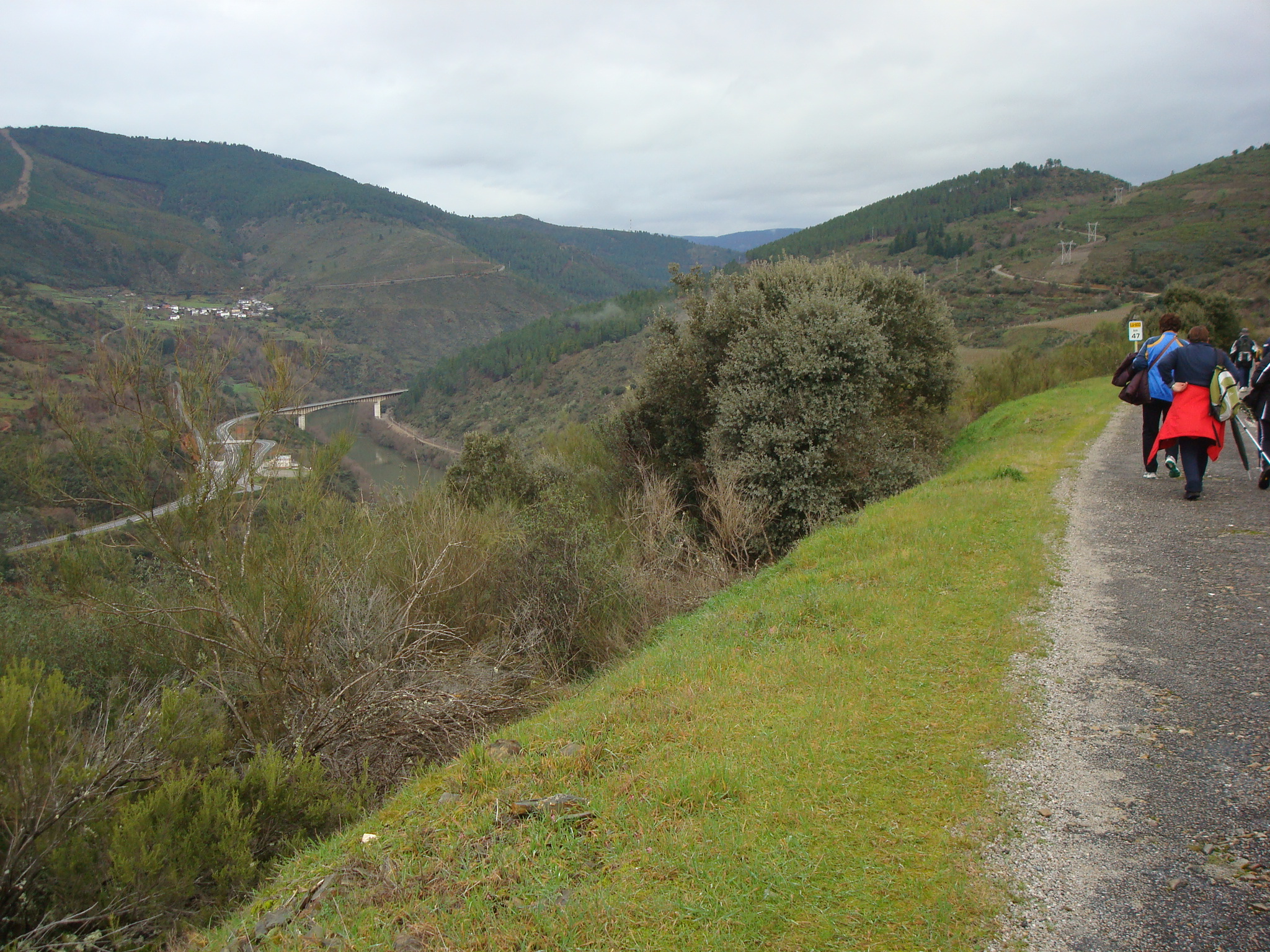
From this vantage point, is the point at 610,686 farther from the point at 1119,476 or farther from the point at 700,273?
the point at 700,273

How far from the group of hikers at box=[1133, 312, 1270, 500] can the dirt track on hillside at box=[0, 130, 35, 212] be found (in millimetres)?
147395

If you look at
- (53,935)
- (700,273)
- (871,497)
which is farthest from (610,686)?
(700,273)

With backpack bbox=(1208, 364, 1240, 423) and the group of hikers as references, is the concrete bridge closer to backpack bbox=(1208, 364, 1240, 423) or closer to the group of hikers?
the group of hikers

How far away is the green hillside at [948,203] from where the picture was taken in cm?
A: 8975

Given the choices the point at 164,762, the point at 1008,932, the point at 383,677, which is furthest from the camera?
the point at 383,677

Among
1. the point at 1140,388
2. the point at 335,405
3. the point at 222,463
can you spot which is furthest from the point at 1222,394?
the point at 335,405

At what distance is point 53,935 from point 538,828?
331cm

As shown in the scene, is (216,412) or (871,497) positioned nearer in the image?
(216,412)

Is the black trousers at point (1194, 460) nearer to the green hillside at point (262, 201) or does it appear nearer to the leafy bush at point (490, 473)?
the leafy bush at point (490, 473)

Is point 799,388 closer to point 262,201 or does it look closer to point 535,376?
point 535,376

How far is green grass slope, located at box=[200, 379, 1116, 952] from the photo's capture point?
2.77 metres

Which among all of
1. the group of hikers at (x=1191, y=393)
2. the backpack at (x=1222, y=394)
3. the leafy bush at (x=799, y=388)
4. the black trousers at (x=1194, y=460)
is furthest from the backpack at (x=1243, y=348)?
the black trousers at (x=1194, y=460)

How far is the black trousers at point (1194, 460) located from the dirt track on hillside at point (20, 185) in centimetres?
14794

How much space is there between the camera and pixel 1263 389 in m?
8.38
